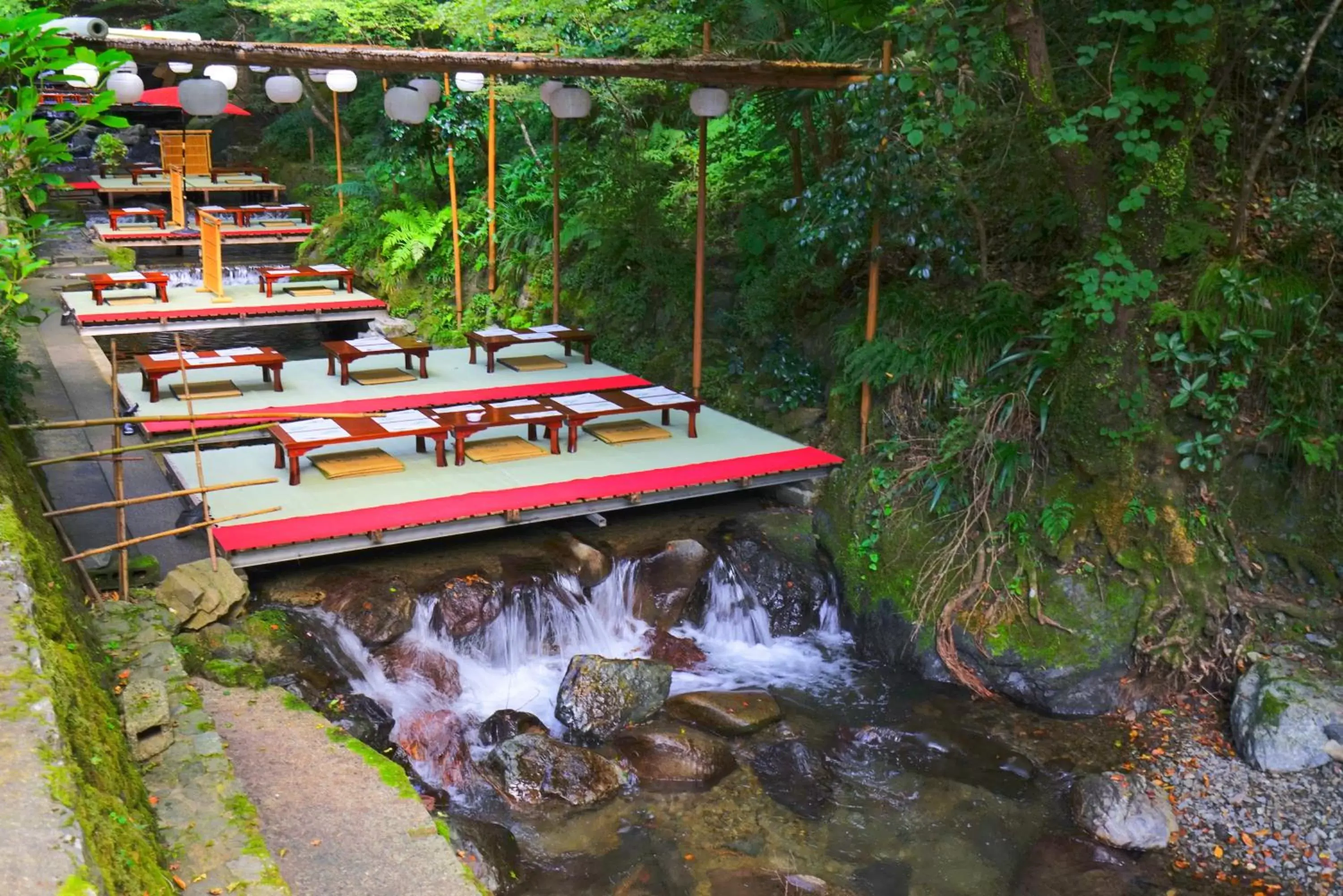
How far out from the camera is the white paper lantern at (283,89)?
15438 millimetres

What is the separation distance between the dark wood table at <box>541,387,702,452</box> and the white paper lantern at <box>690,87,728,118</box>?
281 centimetres

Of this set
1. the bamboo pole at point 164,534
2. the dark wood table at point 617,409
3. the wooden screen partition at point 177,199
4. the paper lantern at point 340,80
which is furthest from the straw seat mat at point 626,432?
the wooden screen partition at point 177,199

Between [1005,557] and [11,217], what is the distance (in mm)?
7287

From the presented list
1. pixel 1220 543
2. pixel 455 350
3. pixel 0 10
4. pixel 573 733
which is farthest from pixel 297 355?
pixel 1220 543

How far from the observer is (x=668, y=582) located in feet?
32.6

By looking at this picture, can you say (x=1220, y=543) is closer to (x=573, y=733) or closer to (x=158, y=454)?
(x=573, y=733)

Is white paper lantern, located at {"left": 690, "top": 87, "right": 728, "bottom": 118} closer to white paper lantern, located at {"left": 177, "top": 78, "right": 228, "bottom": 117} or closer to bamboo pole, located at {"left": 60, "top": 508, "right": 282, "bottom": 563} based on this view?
white paper lantern, located at {"left": 177, "top": 78, "right": 228, "bottom": 117}

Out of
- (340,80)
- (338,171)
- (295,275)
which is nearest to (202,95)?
(340,80)

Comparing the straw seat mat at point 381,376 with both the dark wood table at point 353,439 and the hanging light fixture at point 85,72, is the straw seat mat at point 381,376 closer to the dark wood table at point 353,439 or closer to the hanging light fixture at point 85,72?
the dark wood table at point 353,439

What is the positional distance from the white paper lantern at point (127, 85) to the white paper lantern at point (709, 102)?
5.25 meters

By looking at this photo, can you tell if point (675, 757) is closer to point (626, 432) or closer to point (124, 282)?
point (626, 432)

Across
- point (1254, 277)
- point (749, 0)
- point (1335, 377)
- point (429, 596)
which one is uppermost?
point (749, 0)

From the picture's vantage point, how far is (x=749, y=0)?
1230cm

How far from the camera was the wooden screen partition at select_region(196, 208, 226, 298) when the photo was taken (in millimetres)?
16578
